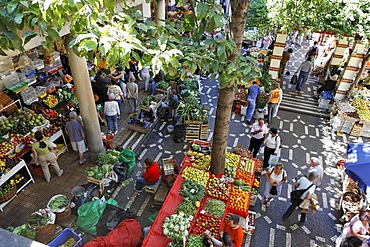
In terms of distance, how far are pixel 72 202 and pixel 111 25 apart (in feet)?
16.8

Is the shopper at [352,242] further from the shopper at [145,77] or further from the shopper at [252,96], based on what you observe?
the shopper at [145,77]

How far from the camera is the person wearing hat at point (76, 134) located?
8.22 m

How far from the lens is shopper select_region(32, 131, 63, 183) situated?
7.43 metres

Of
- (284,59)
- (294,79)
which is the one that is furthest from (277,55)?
(294,79)

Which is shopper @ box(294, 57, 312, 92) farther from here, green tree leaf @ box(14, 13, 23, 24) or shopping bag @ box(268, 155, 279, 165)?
green tree leaf @ box(14, 13, 23, 24)

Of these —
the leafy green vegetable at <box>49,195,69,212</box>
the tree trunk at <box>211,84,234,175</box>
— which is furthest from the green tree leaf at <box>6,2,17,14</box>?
the leafy green vegetable at <box>49,195,69,212</box>

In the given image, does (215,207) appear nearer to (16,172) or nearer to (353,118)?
(16,172)

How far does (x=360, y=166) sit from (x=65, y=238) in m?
6.79

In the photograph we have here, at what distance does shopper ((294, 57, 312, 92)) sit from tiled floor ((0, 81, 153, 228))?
9.42 m

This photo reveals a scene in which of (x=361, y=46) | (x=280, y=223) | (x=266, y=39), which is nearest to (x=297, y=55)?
(x=266, y=39)

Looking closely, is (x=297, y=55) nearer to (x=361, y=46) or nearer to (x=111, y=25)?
(x=361, y=46)

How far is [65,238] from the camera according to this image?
6078 millimetres

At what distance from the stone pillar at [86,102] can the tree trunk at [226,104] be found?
362 centimetres

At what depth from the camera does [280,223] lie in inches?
289
